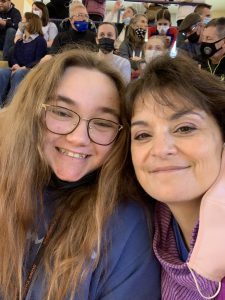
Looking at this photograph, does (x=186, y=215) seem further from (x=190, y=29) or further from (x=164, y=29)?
(x=164, y=29)

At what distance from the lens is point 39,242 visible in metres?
1.21

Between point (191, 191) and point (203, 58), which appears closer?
point (191, 191)

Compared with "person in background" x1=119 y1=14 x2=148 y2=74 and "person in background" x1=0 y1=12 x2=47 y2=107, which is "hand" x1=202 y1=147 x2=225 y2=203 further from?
"person in background" x1=0 y1=12 x2=47 y2=107

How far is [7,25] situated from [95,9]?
1.24 m

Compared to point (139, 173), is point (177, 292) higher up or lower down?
lower down

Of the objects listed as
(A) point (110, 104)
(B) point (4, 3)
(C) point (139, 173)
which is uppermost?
(A) point (110, 104)

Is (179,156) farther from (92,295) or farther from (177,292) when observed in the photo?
(92,295)

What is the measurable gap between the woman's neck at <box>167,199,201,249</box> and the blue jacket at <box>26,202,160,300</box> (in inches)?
4.6

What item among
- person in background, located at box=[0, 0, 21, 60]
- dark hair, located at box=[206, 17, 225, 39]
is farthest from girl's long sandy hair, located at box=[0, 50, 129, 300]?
person in background, located at box=[0, 0, 21, 60]

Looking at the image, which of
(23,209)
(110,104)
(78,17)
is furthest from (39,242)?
(78,17)

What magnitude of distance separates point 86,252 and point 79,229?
0.08 metres

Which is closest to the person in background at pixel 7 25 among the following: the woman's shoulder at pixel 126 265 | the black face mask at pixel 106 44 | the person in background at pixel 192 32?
the black face mask at pixel 106 44

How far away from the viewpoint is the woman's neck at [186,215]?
1.08m

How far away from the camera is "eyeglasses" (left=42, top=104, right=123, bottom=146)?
1204 millimetres
